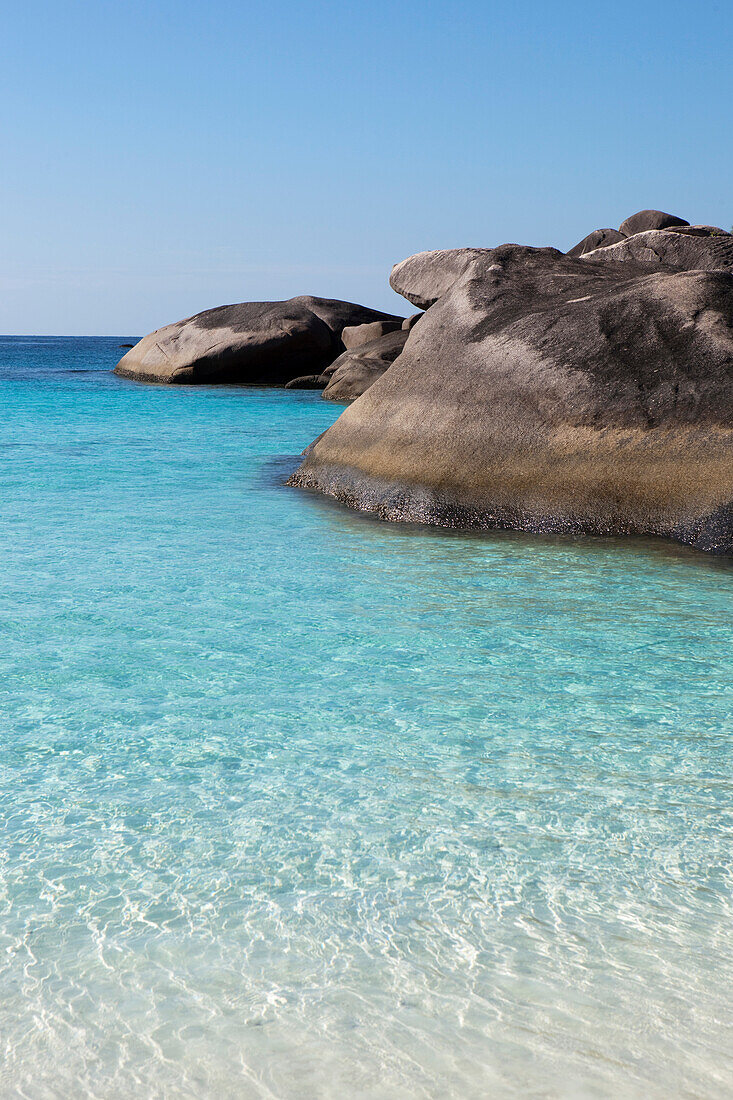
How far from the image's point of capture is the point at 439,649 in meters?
4.32

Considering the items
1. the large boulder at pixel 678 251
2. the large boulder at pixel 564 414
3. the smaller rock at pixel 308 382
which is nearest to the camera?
the large boulder at pixel 564 414

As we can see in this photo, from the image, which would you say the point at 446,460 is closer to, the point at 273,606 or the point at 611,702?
the point at 273,606

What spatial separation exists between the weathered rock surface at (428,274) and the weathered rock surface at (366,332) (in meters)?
13.9

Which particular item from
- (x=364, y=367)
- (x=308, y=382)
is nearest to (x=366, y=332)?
(x=308, y=382)

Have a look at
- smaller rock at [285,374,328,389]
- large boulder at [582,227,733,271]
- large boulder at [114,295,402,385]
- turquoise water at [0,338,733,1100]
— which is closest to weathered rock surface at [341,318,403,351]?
smaller rock at [285,374,328,389]

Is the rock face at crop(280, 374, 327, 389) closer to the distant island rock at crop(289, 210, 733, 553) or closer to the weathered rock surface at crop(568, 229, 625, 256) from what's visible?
the weathered rock surface at crop(568, 229, 625, 256)

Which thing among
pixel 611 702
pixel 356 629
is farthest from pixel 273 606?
pixel 611 702

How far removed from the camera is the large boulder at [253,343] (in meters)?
26.8

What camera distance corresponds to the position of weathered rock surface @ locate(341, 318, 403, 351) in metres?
24.6

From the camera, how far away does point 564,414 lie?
21.9ft

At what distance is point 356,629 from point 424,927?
2.36 meters

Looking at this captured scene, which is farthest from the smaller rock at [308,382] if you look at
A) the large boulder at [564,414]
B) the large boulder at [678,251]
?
the large boulder at [564,414]

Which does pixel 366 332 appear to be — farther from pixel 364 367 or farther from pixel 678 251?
pixel 678 251

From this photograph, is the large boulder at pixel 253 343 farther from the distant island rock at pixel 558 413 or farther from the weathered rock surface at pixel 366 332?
the distant island rock at pixel 558 413
